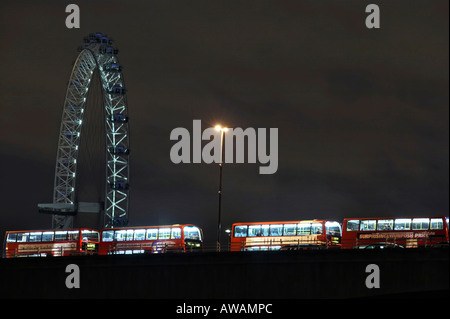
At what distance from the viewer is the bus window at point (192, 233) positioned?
66.6 m

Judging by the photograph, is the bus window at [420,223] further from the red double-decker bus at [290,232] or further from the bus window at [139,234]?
the bus window at [139,234]

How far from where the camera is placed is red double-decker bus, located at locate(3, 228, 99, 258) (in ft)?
235

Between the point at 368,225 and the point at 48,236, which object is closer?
the point at 368,225

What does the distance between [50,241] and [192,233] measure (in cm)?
1418

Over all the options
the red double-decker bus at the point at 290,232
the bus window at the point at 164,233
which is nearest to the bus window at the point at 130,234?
the bus window at the point at 164,233

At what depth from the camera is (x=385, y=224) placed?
6278 centimetres

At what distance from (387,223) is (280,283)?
18.3 metres

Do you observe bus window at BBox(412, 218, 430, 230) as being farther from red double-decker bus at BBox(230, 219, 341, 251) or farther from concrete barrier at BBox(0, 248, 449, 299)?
concrete barrier at BBox(0, 248, 449, 299)

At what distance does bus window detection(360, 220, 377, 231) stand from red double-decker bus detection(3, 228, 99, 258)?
81.4 ft

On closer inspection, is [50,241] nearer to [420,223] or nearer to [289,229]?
[289,229]

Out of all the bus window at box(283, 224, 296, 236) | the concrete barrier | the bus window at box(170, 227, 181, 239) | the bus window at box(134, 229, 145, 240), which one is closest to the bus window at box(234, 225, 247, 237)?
the bus window at box(283, 224, 296, 236)

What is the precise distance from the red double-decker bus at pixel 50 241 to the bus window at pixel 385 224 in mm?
26274

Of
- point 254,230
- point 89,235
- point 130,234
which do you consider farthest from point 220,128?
point 89,235
